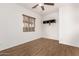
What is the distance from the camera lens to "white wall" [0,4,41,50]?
2070 mm

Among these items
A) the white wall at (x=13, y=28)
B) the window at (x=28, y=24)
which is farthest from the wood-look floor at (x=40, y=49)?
the window at (x=28, y=24)

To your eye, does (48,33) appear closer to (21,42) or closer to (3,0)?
(21,42)

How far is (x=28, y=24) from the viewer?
1.86 metres

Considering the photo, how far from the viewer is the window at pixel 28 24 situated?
6.08 feet

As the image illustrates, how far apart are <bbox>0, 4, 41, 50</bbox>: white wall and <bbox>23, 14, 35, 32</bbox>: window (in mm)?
112

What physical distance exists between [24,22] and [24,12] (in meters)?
0.28

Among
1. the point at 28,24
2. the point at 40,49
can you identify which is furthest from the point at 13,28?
the point at 40,49

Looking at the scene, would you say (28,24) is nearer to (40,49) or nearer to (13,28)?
(13,28)

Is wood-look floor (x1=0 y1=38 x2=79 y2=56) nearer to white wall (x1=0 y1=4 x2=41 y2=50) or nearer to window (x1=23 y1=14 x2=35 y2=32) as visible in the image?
white wall (x1=0 y1=4 x2=41 y2=50)

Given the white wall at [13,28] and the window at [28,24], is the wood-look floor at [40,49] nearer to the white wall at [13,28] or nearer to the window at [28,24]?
the white wall at [13,28]

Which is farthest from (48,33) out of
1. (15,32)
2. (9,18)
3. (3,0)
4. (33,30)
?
(3,0)

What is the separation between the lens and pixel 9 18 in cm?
239

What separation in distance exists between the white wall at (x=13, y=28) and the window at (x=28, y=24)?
0.37 feet

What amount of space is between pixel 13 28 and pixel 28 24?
65cm
